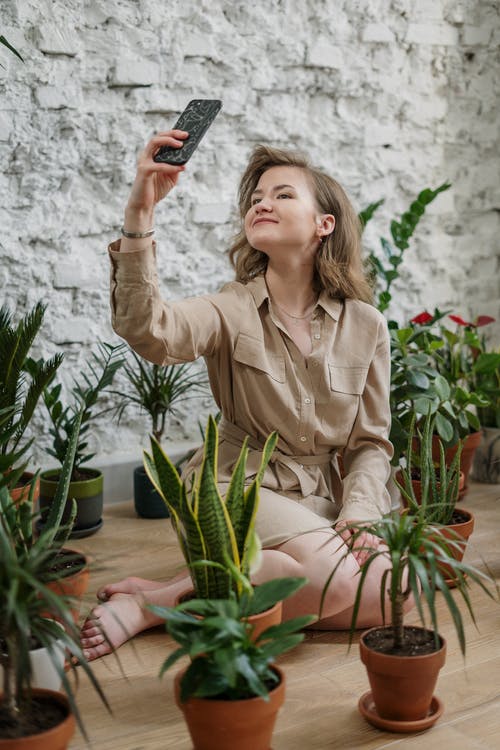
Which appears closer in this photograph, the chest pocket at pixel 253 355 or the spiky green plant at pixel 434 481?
the spiky green plant at pixel 434 481

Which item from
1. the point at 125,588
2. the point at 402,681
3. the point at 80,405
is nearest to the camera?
the point at 402,681

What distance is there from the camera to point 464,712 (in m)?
2.06

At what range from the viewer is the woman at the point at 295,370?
2381 mm

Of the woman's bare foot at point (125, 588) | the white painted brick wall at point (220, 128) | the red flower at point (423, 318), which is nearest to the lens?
the woman's bare foot at point (125, 588)

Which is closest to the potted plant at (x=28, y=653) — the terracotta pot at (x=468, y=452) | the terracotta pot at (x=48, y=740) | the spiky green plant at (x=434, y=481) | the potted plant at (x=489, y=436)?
the terracotta pot at (x=48, y=740)

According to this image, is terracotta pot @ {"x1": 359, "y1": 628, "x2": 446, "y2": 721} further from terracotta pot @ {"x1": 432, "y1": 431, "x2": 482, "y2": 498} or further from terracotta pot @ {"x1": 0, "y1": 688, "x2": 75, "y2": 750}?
terracotta pot @ {"x1": 432, "y1": 431, "x2": 482, "y2": 498}

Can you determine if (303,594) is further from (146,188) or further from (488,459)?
(488,459)

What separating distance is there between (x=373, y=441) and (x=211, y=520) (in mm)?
938

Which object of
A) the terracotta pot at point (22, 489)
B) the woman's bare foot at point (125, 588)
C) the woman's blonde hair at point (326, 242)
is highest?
the woman's blonde hair at point (326, 242)

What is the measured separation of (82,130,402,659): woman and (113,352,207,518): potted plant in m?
0.70

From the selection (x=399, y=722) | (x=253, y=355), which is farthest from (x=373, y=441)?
(x=399, y=722)

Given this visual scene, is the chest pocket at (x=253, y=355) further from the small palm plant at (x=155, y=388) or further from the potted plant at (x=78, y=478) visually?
the small palm plant at (x=155, y=388)

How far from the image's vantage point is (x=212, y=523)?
188 centimetres

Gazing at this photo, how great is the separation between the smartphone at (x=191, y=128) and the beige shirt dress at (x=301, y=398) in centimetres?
40
